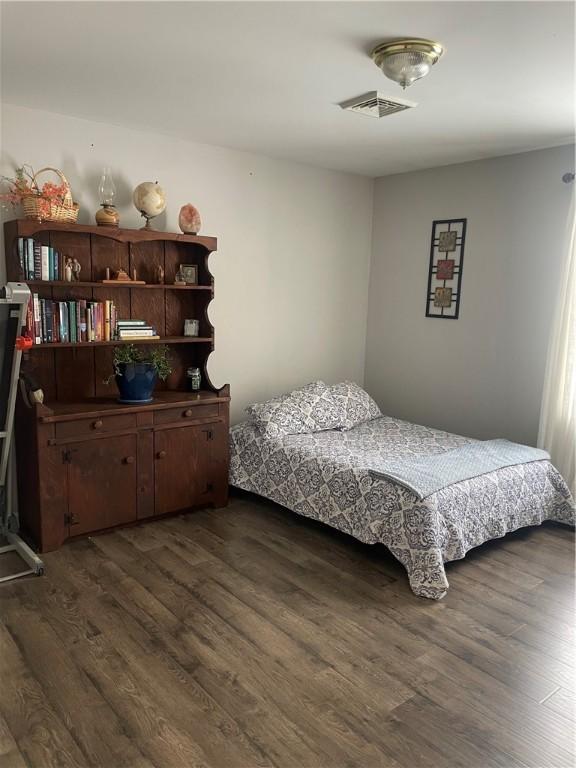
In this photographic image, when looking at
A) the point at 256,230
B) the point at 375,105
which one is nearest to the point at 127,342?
the point at 256,230

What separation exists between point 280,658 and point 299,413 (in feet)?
6.48

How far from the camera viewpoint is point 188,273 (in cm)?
403

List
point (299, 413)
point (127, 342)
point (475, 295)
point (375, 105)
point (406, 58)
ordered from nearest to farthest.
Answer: point (406, 58), point (375, 105), point (127, 342), point (299, 413), point (475, 295)

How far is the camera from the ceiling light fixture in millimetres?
2346

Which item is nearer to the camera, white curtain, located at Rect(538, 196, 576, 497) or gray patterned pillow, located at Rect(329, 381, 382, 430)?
white curtain, located at Rect(538, 196, 576, 497)

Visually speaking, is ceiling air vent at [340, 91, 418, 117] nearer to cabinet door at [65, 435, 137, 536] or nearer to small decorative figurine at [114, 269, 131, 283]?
small decorative figurine at [114, 269, 131, 283]

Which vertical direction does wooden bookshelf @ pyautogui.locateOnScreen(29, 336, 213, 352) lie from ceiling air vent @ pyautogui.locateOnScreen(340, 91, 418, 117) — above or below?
below

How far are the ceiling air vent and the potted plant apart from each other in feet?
6.02

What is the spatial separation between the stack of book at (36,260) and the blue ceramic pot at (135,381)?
66cm

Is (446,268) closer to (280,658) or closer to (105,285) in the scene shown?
(105,285)

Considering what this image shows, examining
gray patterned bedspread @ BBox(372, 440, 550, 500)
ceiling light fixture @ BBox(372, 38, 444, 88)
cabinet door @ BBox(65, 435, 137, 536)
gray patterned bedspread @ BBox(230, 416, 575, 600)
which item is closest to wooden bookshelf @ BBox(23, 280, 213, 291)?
cabinet door @ BBox(65, 435, 137, 536)

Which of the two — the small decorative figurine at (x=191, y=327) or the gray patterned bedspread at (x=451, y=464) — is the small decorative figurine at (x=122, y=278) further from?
the gray patterned bedspread at (x=451, y=464)

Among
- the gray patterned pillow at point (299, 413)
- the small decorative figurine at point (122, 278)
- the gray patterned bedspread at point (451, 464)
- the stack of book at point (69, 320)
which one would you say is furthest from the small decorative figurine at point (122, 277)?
the gray patterned bedspread at point (451, 464)

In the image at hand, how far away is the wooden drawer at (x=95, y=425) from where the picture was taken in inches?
129
